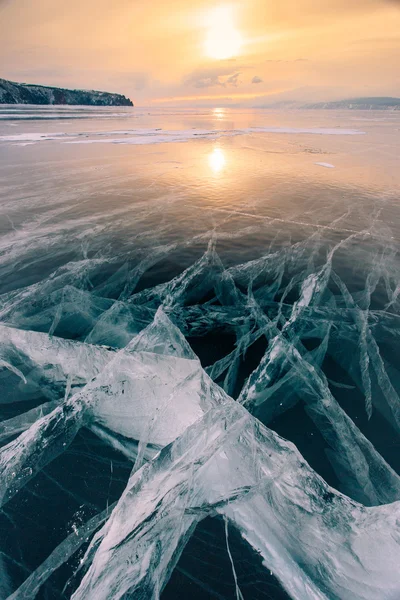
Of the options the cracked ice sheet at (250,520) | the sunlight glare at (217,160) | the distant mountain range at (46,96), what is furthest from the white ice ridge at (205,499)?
the distant mountain range at (46,96)

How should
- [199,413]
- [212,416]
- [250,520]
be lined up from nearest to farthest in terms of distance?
[250,520] → [212,416] → [199,413]

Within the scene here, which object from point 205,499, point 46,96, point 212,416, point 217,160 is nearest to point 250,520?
point 205,499

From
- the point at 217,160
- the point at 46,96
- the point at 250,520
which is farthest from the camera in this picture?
the point at 46,96

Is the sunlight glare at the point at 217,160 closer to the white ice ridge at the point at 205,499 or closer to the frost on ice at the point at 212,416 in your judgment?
the frost on ice at the point at 212,416

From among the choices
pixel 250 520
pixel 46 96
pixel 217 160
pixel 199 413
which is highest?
pixel 46 96

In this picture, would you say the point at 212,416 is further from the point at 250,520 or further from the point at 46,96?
the point at 46,96

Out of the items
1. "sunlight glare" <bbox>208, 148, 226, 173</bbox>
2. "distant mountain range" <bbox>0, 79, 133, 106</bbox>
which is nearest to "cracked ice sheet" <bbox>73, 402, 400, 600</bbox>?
"sunlight glare" <bbox>208, 148, 226, 173</bbox>

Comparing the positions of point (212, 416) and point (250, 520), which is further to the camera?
point (212, 416)

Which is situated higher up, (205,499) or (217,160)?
(217,160)
